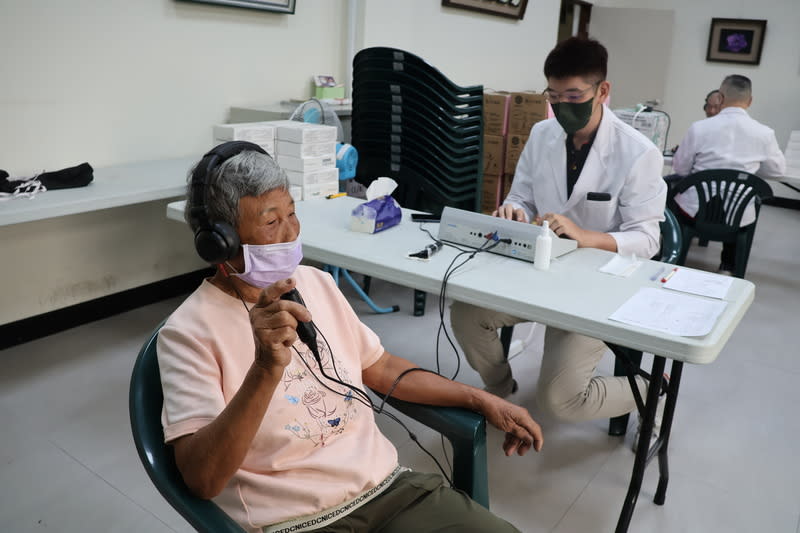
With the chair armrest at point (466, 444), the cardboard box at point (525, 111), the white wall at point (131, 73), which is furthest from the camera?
the cardboard box at point (525, 111)

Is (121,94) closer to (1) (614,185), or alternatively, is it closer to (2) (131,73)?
(2) (131,73)

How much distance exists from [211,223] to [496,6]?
16.4 feet

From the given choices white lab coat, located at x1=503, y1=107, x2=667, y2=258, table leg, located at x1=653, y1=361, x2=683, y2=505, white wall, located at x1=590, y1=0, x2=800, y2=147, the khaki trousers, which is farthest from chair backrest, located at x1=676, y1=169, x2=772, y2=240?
white wall, located at x1=590, y1=0, x2=800, y2=147

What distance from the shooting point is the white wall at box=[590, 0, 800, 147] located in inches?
251

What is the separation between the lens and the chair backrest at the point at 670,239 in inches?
83.0

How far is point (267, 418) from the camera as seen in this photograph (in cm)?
103

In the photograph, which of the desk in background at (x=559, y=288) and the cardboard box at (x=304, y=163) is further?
the cardboard box at (x=304, y=163)

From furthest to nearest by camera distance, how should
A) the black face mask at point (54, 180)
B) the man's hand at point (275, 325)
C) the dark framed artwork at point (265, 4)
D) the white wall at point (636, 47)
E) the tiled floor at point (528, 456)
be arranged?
the white wall at point (636, 47) < the dark framed artwork at point (265, 4) < the black face mask at point (54, 180) < the tiled floor at point (528, 456) < the man's hand at point (275, 325)

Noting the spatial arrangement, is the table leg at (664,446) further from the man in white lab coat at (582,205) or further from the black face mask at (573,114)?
the black face mask at (573,114)

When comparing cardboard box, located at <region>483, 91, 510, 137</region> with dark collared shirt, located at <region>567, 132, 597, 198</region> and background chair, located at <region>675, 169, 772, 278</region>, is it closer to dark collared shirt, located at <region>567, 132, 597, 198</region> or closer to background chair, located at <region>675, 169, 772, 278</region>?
background chair, located at <region>675, 169, 772, 278</region>

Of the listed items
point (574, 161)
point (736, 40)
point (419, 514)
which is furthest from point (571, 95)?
point (736, 40)

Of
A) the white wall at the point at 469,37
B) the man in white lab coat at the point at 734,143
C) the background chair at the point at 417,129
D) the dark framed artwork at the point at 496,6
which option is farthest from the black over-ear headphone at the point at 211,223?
the dark framed artwork at the point at 496,6

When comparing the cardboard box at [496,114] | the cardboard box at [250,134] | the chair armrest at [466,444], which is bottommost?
the chair armrest at [466,444]

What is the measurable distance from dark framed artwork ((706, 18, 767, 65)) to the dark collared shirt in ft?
18.5
